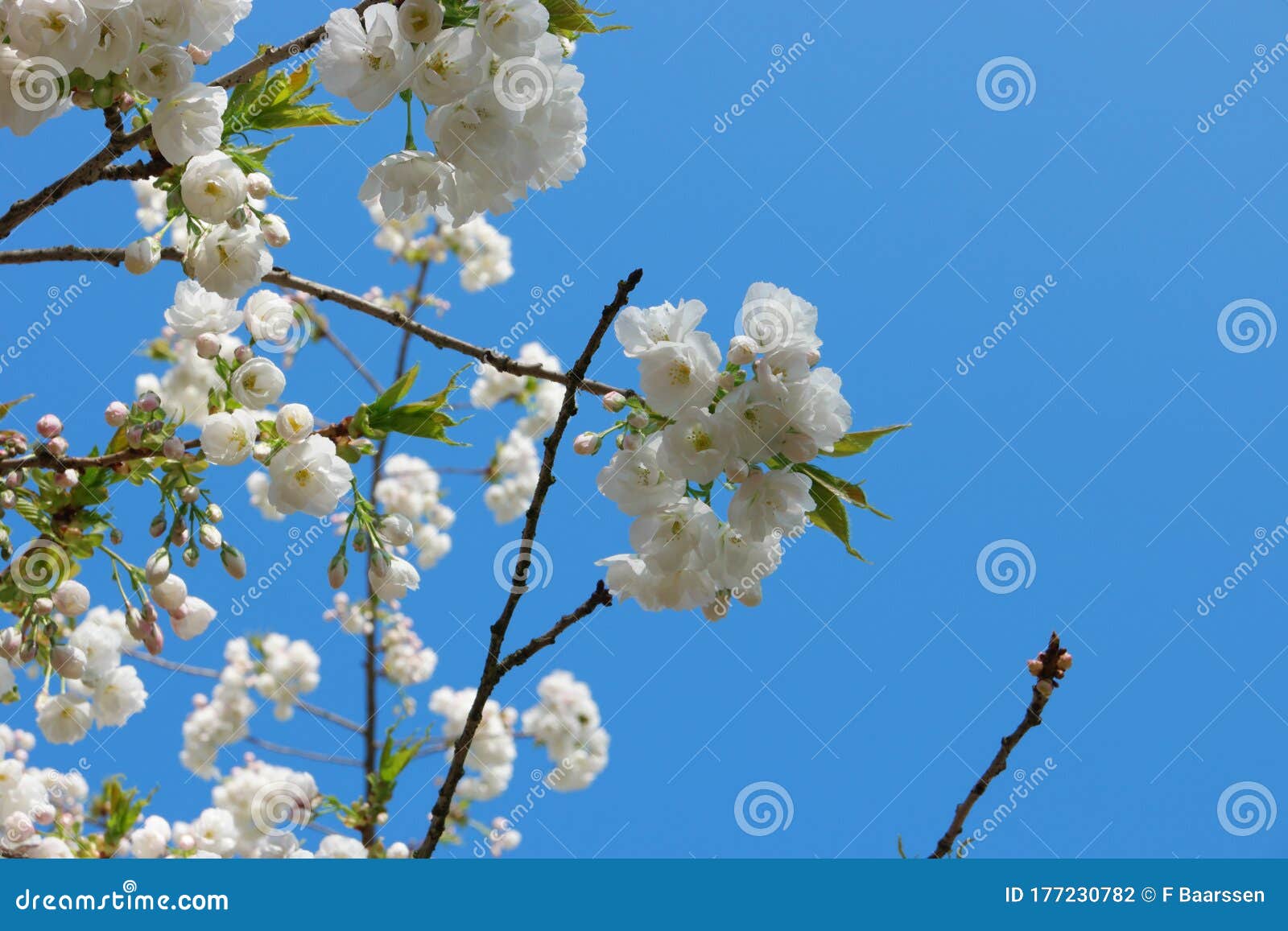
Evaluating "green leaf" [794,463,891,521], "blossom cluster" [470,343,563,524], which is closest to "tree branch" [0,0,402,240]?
"green leaf" [794,463,891,521]

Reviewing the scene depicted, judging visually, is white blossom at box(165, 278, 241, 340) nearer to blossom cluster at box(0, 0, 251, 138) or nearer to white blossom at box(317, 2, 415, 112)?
blossom cluster at box(0, 0, 251, 138)

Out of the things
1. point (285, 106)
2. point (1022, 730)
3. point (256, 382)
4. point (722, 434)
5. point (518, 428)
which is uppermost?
point (518, 428)

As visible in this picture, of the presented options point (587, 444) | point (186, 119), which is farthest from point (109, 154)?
point (587, 444)

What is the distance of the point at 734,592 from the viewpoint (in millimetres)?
1921

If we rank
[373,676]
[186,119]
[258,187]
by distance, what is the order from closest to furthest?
[186,119] < [258,187] < [373,676]

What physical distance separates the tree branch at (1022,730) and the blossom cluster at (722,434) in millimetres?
516

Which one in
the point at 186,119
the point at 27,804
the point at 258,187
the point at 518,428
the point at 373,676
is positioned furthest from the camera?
the point at 518,428

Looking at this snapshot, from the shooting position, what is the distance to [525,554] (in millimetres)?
1760

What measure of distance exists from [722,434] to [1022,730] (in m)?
0.77

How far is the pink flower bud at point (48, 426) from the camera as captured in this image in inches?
86.7

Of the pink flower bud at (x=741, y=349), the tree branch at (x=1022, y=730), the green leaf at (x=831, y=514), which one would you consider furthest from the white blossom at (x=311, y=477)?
the tree branch at (x=1022, y=730)

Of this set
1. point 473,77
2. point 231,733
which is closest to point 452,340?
point 473,77

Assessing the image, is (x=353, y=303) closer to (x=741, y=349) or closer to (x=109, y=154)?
(x=109, y=154)

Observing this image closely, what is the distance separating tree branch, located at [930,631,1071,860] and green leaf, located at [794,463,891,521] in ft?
1.31
